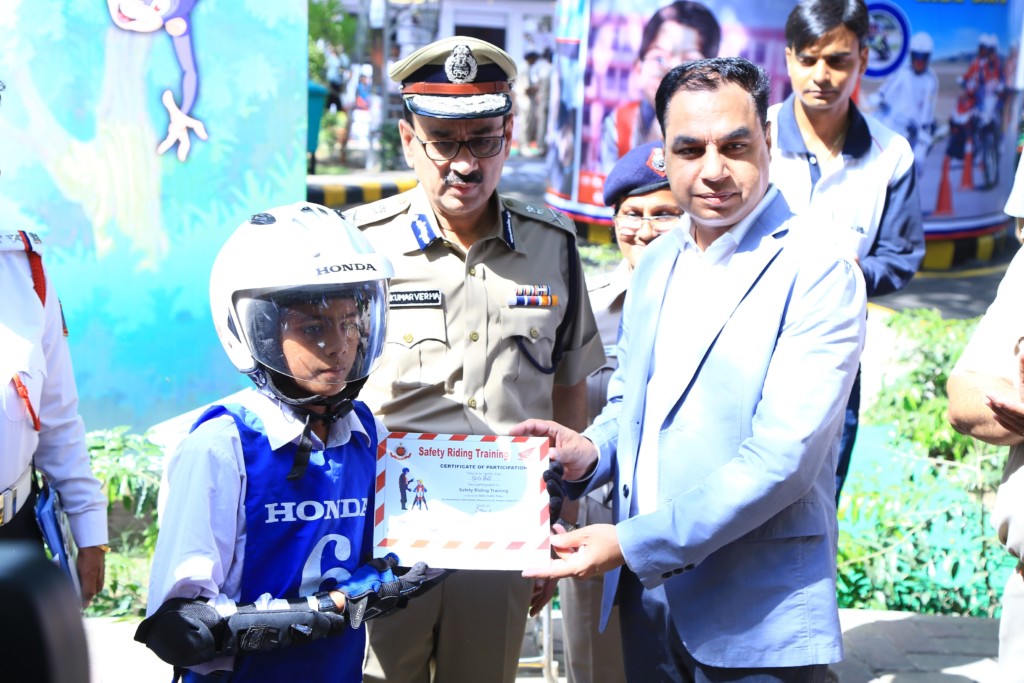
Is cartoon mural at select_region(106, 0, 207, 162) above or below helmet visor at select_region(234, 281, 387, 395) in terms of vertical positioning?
above

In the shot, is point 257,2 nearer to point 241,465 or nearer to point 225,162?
point 225,162

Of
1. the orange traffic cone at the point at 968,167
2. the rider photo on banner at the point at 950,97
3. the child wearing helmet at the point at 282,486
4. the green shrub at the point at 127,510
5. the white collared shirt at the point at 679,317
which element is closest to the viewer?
the child wearing helmet at the point at 282,486

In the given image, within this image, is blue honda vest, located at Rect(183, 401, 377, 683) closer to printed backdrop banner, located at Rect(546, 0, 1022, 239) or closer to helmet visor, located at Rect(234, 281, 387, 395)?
helmet visor, located at Rect(234, 281, 387, 395)

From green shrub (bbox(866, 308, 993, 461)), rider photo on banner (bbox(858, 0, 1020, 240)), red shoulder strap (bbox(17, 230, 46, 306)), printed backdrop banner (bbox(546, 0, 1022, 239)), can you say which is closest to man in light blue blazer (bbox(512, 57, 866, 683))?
red shoulder strap (bbox(17, 230, 46, 306))

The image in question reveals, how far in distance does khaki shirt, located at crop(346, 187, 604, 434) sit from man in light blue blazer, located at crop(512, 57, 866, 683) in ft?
1.79

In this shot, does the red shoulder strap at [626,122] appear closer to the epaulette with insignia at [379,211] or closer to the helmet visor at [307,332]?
the epaulette with insignia at [379,211]

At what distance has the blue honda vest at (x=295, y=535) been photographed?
7.99 ft

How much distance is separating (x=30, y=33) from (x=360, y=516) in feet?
11.7

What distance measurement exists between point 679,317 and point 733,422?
29 cm

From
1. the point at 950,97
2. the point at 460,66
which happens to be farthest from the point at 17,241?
the point at 950,97

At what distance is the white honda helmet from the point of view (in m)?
2.50

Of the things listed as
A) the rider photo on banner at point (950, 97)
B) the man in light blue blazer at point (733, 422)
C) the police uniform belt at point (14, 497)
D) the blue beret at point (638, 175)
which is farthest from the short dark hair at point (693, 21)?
the police uniform belt at point (14, 497)

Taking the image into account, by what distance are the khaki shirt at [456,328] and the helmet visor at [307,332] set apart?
1.82 feet

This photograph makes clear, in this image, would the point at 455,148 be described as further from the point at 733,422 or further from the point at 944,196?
the point at 944,196
